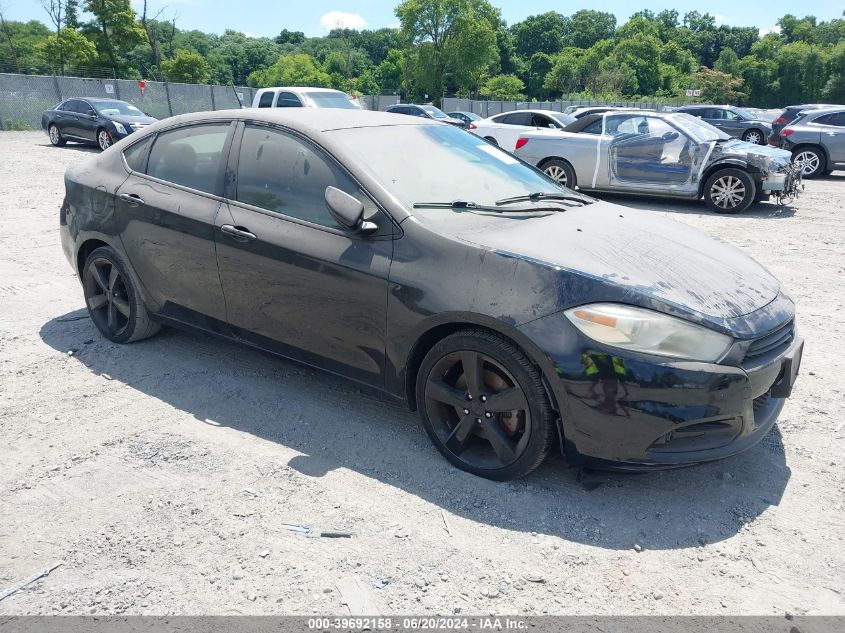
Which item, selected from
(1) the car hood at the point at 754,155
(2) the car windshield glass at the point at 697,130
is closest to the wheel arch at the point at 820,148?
(1) the car hood at the point at 754,155

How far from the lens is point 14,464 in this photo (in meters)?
3.36

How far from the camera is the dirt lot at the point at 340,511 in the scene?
2502mm

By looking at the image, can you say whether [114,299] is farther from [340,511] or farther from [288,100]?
[288,100]

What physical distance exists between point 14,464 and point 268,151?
6.99 feet

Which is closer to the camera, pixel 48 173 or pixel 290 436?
pixel 290 436

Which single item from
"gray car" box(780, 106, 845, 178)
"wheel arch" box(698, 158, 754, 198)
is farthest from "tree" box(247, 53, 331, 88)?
"wheel arch" box(698, 158, 754, 198)

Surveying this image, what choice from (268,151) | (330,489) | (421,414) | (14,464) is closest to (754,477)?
(421,414)

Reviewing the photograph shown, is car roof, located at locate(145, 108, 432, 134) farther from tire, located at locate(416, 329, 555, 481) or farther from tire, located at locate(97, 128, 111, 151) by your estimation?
tire, located at locate(97, 128, 111, 151)

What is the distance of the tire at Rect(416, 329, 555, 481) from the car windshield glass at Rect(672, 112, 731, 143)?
9.27 meters

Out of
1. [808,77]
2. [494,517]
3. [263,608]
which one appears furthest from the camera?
[808,77]

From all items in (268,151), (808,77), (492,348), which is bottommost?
(492,348)

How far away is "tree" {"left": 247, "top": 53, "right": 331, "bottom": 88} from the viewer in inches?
2926

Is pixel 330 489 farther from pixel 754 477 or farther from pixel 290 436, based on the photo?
pixel 754 477

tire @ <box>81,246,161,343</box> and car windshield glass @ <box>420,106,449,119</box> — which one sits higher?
car windshield glass @ <box>420,106,449,119</box>
